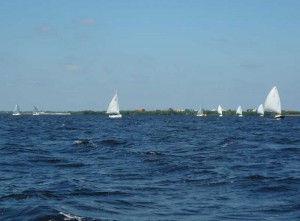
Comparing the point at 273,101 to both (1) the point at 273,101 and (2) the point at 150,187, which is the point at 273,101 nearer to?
(1) the point at 273,101

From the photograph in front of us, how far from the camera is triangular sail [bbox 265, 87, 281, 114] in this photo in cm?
12888

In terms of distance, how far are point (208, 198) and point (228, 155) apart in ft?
50.5

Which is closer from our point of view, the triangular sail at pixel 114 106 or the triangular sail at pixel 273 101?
the triangular sail at pixel 273 101

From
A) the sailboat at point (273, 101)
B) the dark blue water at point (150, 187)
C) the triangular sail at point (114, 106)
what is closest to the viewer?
the dark blue water at point (150, 187)

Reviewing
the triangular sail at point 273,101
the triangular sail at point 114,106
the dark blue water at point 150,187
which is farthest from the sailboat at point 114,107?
the dark blue water at point 150,187

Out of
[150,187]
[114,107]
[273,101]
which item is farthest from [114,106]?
[150,187]

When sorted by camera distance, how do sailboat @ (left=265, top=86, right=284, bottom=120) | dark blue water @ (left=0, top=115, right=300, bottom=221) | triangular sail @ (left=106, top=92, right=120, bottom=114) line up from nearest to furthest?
dark blue water @ (left=0, top=115, right=300, bottom=221)
sailboat @ (left=265, top=86, right=284, bottom=120)
triangular sail @ (left=106, top=92, right=120, bottom=114)

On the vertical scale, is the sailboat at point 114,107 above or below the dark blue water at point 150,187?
above

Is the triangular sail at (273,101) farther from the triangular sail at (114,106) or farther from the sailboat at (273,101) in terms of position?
the triangular sail at (114,106)

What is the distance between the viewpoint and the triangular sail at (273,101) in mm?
128875

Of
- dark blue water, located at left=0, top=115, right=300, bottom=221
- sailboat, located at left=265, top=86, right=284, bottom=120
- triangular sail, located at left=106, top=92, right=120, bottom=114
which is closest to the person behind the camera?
dark blue water, located at left=0, top=115, right=300, bottom=221

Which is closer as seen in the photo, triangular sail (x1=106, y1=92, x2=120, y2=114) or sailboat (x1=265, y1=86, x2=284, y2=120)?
sailboat (x1=265, y1=86, x2=284, y2=120)

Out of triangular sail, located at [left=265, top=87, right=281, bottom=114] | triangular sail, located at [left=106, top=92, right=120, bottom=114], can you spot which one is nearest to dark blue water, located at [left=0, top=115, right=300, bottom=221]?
triangular sail, located at [left=265, top=87, right=281, bottom=114]

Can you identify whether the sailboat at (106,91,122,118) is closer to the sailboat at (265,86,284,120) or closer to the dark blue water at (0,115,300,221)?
the sailboat at (265,86,284,120)
